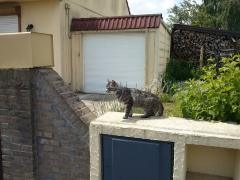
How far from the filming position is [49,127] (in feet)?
10.5

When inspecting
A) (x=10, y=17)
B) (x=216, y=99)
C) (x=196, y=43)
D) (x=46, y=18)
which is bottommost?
(x=216, y=99)

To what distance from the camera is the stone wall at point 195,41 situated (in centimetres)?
1372

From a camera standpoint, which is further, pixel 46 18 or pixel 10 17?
pixel 10 17

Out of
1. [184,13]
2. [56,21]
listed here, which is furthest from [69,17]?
[184,13]

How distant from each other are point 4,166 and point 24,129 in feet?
1.87

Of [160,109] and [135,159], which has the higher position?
[160,109]

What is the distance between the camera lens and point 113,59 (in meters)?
10.9

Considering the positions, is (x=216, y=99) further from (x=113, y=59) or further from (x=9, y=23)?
(x=9, y=23)

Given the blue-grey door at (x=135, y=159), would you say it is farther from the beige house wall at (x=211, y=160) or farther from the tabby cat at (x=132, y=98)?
the beige house wall at (x=211, y=160)

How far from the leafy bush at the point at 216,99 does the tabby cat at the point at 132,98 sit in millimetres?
342

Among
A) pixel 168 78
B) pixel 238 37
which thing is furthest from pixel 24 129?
pixel 238 37

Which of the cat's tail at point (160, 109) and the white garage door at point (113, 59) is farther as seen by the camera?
the white garage door at point (113, 59)

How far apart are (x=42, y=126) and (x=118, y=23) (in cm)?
772

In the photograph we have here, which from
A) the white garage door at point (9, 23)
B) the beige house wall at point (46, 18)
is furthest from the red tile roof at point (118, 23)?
the white garage door at point (9, 23)
